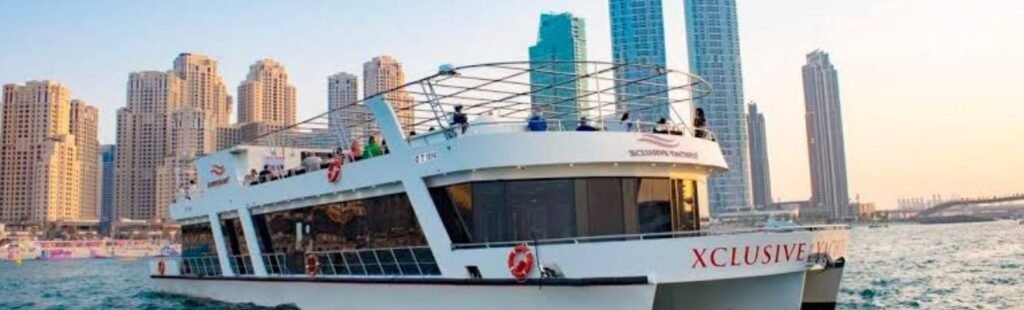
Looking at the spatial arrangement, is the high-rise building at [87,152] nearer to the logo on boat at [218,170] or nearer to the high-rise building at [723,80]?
the high-rise building at [723,80]

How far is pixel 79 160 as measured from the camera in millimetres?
160625

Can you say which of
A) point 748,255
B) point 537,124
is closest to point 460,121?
point 537,124

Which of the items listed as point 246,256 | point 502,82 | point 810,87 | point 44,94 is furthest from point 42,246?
point 810,87

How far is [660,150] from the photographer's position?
11.5 m

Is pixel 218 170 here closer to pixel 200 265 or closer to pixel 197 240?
pixel 197 240

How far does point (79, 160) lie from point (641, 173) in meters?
172

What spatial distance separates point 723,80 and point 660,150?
15170 cm

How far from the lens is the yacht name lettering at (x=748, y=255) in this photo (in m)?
10.1

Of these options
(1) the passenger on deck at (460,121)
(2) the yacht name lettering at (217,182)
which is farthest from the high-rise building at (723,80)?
(1) the passenger on deck at (460,121)

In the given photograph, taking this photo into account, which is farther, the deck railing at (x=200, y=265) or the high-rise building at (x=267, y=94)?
the high-rise building at (x=267, y=94)

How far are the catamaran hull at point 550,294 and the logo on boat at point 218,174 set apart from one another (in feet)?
12.8

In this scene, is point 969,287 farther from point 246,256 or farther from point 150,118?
point 150,118

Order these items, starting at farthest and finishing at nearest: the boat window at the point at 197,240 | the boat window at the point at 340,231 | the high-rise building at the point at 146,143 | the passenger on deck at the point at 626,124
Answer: the high-rise building at the point at 146,143, the boat window at the point at 197,240, the boat window at the point at 340,231, the passenger on deck at the point at 626,124

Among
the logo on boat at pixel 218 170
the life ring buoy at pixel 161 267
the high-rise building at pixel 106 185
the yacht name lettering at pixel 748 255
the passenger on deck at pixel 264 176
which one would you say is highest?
the high-rise building at pixel 106 185
